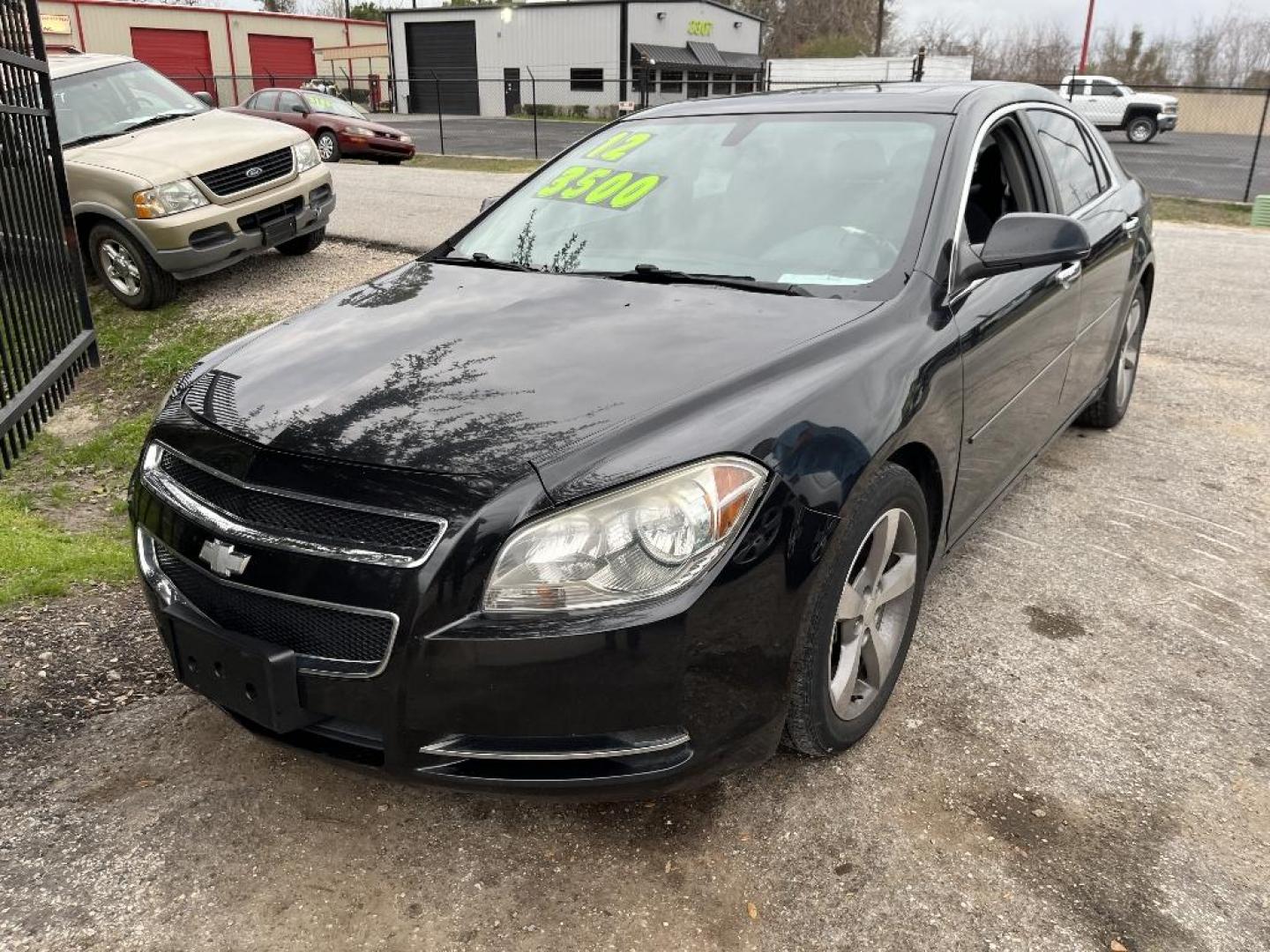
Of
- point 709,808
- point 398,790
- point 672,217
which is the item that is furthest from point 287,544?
point 672,217

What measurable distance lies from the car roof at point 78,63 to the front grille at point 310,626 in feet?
25.4

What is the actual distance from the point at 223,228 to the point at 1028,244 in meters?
6.30

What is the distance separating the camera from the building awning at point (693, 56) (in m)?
41.3

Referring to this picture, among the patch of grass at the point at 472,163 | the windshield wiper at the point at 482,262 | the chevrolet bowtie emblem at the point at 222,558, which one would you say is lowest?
the patch of grass at the point at 472,163

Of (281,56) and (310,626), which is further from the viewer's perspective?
(281,56)

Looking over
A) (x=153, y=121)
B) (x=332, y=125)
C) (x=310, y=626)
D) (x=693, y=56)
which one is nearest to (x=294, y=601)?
(x=310, y=626)

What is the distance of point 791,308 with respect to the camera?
2678mm

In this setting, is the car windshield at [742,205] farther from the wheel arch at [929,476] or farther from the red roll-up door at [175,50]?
the red roll-up door at [175,50]

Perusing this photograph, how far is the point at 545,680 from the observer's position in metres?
1.94

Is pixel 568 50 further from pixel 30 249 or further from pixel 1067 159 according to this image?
pixel 1067 159

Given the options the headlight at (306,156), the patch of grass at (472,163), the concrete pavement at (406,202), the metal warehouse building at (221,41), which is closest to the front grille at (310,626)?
the headlight at (306,156)

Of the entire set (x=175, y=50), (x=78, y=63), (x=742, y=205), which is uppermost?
(x=175, y=50)

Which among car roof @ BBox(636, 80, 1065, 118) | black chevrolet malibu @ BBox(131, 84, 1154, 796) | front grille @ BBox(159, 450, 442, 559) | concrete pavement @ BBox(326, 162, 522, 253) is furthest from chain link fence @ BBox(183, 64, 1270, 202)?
front grille @ BBox(159, 450, 442, 559)

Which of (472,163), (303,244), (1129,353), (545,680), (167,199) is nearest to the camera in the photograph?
(545,680)
